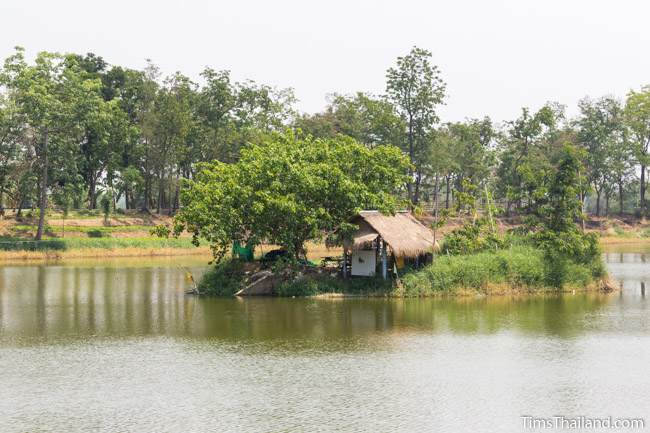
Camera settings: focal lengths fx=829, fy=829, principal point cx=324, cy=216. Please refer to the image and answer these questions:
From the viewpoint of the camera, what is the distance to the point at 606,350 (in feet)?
80.8

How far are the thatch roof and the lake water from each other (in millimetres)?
2306

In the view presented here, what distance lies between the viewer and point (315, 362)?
22.9 m

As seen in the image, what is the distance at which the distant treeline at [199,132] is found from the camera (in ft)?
210

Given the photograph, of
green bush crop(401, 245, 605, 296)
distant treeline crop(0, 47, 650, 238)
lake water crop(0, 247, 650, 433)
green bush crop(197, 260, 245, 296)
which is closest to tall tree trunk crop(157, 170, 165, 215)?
distant treeline crop(0, 47, 650, 238)

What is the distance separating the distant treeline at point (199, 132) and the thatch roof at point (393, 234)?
28.5 m

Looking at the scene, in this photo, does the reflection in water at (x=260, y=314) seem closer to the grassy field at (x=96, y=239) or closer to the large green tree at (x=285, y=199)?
the large green tree at (x=285, y=199)

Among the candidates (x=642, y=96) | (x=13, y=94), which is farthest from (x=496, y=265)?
(x=642, y=96)

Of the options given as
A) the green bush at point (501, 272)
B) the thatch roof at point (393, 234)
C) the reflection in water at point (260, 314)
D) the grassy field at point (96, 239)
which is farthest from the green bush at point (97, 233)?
the green bush at point (501, 272)

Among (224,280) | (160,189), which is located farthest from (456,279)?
(160,189)

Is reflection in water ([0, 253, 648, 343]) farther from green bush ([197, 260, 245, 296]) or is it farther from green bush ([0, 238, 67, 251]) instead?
green bush ([0, 238, 67, 251])

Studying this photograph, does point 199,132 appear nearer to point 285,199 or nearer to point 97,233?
point 97,233

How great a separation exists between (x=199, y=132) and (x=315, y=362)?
55995 mm

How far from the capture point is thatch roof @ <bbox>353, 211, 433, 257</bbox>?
34.4 m

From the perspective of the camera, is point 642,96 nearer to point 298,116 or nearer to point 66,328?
point 298,116
